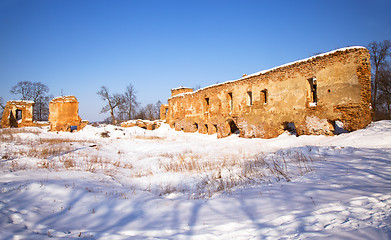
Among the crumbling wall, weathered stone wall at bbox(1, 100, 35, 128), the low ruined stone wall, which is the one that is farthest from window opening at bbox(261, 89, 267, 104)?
weathered stone wall at bbox(1, 100, 35, 128)

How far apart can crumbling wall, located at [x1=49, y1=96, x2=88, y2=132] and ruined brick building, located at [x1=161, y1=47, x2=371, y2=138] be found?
13.3 metres

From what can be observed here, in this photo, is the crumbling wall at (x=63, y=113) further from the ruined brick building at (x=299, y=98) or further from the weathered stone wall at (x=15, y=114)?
the ruined brick building at (x=299, y=98)

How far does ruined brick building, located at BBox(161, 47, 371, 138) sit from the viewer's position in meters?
10.5

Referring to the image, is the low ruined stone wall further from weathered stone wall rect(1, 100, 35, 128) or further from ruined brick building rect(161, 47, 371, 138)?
ruined brick building rect(161, 47, 371, 138)

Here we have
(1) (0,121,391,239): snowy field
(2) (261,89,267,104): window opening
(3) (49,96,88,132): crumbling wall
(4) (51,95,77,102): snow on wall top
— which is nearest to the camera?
(1) (0,121,391,239): snowy field

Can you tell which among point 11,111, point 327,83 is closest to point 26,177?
point 327,83

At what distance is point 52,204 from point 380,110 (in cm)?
3663

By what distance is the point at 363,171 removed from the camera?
4016mm

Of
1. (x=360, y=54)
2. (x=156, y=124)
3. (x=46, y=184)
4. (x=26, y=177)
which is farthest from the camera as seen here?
(x=156, y=124)

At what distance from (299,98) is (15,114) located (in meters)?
31.5

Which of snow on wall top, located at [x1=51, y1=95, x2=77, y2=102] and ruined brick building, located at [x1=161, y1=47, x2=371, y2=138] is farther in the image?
snow on wall top, located at [x1=51, y1=95, x2=77, y2=102]

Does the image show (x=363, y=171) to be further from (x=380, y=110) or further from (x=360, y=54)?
(x=380, y=110)

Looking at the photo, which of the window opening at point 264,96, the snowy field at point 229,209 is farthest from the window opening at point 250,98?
A: the snowy field at point 229,209

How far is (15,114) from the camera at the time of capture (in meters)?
26.2
